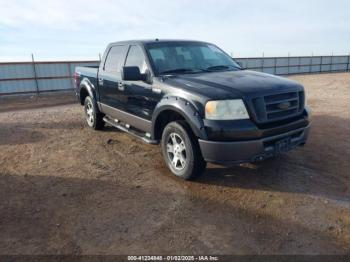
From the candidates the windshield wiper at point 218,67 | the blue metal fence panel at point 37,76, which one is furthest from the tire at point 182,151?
the blue metal fence panel at point 37,76

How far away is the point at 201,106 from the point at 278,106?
1.04 meters

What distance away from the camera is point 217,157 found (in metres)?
3.87

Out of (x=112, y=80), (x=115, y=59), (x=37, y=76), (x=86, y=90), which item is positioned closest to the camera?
(x=112, y=80)

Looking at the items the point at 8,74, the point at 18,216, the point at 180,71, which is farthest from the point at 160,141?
the point at 8,74

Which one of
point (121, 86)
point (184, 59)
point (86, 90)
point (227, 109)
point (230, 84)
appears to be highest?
point (184, 59)

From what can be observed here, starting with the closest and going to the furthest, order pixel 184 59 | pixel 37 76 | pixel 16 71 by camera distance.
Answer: pixel 184 59
pixel 16 71
pixel 37 76

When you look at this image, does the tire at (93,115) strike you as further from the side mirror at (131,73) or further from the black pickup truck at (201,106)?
the side mirror at (131,73)

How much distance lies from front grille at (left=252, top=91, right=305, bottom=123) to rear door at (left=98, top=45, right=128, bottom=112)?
8.65 feet

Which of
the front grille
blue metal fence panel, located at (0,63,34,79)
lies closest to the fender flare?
the front grille

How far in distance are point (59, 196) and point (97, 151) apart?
74.7 inches

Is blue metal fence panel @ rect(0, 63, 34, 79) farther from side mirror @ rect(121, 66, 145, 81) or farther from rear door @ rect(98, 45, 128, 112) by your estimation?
side mirror @ rect(121, 66, 145, 81)

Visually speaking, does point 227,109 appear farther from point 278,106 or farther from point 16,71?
point 16,71

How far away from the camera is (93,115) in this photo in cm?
734

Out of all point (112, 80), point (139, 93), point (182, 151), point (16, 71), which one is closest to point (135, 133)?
point (139, 93)
